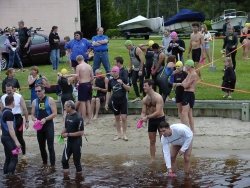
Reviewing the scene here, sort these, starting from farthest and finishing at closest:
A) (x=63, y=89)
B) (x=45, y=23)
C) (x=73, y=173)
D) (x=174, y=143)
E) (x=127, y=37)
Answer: (x=127, y=37) → (x=45, y=23) → (x=63, y=89) → (x=73, y=173) → (x=174, y=143)

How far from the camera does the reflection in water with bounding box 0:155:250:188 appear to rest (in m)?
10.1

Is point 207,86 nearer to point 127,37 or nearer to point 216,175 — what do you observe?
point 216,175

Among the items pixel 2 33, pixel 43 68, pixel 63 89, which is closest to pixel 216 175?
pixel 63 89

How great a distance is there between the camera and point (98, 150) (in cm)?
1281

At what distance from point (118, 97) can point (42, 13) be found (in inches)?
755

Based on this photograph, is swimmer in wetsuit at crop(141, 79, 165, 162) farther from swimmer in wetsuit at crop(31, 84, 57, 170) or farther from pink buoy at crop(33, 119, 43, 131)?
pink buoy at crop(33, 119, 43, 131)

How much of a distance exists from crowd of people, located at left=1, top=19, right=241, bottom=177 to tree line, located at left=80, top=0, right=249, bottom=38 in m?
26.3

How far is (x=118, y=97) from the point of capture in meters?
12.6

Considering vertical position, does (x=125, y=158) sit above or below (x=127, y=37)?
below

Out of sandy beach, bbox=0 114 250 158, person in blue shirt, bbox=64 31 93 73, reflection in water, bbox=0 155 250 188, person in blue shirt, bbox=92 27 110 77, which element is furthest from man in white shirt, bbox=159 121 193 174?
person in blue shirt, bbox=64 31 93 73

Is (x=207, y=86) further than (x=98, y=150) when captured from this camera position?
Yes

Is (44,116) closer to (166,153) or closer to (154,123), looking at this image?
(154,123)

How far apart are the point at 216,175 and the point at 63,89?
471cm

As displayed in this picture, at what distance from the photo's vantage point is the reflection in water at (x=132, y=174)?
1007cm
